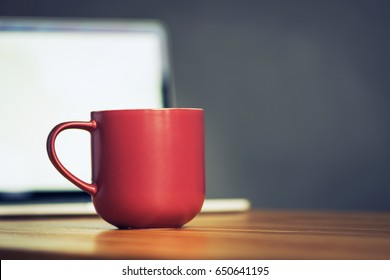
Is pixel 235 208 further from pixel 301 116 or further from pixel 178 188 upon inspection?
pixel 301 116

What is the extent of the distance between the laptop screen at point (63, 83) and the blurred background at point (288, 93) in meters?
0.21

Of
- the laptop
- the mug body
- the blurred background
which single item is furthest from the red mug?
the blurred background

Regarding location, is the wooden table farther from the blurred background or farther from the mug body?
the blurred background

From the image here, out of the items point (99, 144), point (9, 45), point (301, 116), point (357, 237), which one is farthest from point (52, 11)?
point (357, 237)

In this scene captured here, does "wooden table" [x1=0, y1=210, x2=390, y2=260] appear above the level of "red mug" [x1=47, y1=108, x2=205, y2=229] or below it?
below

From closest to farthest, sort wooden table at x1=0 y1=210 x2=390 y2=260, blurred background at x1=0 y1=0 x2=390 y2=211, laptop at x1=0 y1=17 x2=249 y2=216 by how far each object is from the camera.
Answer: wooden table at x1=0 y1=210 x2=390 y2=260, laptop at x1=0 y1=17 x2=249 y2=216, blurred background at x1=0 y1=0 x2=390 y2=211

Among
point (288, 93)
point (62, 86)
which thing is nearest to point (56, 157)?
point (62, 86)

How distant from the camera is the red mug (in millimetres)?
703

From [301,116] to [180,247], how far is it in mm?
997

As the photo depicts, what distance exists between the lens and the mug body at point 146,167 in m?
0.70

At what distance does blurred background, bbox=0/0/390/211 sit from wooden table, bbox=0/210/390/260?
635mm

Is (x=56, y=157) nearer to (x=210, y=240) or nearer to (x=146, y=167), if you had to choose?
(x=146, y=167)

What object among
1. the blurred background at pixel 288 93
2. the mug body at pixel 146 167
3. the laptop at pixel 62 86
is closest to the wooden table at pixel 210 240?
the mug body at pixel 146 167

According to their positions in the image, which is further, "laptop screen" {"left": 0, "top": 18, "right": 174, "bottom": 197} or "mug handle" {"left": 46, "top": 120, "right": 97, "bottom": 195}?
"laptop screen" {"left": 0, "top": 18, "right": 174, "bottom": 197}
